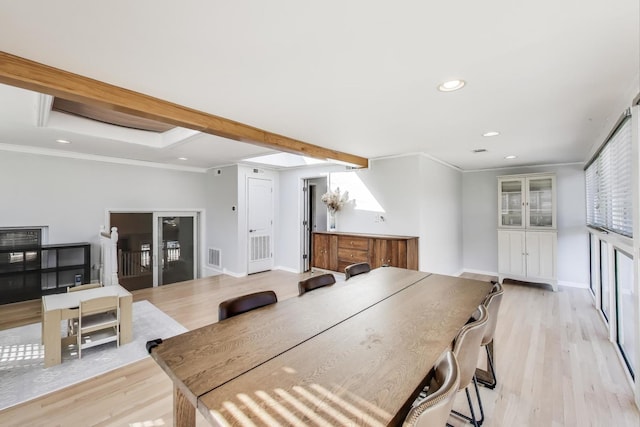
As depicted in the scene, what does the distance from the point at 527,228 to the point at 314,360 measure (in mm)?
5255

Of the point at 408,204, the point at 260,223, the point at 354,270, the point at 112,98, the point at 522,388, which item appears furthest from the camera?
the point at 260,223

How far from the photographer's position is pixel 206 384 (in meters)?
0.98

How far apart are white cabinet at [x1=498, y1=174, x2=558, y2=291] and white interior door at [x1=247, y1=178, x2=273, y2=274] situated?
456 centimetres

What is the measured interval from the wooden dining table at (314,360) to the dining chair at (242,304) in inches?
3.5

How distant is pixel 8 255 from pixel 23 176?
3.85 feet

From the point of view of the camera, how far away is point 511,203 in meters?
5.18

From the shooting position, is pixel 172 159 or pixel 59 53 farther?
pixel 172 159

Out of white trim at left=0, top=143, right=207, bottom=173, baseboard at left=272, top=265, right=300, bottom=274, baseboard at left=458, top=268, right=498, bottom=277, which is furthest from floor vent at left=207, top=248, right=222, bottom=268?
baseboard at left=458, top=268, right=498, bottom=277

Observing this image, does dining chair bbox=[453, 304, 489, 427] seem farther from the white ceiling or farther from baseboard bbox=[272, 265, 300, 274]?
baseboard bbox=[272, 265, 300, 274]

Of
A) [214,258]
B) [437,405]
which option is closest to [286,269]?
[214,258]

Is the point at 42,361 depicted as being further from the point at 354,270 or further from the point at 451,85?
the point at 451,85

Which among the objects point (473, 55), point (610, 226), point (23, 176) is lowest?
point (610, 226)

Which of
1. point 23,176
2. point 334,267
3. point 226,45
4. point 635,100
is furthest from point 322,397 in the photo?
point 23,176

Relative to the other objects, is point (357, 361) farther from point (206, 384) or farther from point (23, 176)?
point (23, 176)
